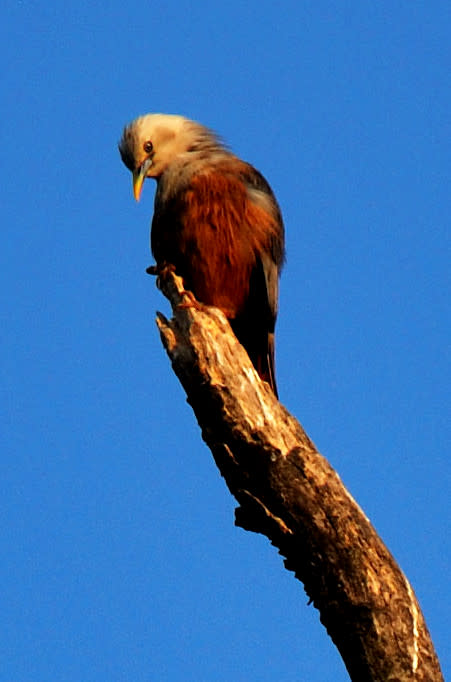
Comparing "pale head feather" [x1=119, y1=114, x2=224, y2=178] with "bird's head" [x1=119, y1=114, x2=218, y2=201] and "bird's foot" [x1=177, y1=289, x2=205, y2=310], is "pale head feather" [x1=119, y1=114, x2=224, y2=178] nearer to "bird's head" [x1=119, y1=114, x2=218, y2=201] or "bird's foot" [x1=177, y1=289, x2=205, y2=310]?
"bird's head" [x1=119, y1=114, x2=218, y2=201]

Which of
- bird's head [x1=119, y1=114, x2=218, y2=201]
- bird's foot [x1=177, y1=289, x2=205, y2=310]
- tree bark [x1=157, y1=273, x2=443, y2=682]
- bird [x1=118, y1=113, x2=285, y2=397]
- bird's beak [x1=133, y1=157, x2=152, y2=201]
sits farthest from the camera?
bird's head [x1=119, y1=114, x2=218, y2=201]

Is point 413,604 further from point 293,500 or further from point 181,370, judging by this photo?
point 181,370

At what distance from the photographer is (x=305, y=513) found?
5.16 meters

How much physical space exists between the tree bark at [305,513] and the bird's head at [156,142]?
2.24 m

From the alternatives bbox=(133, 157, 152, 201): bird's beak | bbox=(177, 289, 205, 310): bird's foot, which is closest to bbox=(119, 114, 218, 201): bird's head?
bbox=(133, 157, 152, 201): bird's beak

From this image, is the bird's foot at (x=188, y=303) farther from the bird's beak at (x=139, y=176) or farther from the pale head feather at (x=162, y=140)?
the pale head feather at (x=162, y=140)

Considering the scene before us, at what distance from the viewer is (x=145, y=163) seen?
7762mm

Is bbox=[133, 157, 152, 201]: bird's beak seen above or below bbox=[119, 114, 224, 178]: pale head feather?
below

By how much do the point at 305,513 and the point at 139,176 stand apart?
3405 millimetres

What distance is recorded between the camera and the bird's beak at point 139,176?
763 centimetres

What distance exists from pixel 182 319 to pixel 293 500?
132cm

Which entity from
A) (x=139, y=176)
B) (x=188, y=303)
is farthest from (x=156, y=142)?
(x=188, y=303)

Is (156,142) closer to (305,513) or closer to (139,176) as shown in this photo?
(139,176)

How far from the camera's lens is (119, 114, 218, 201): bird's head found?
775cm
